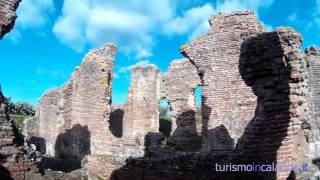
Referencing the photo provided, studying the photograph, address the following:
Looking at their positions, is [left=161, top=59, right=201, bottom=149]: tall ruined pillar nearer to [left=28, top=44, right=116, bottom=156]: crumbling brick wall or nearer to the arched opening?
the arched opening

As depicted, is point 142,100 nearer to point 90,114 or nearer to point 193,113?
point 193,113

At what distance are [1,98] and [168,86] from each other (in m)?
14.9

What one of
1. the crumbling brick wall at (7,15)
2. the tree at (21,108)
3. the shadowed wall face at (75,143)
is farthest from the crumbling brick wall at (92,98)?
the tree at (21,108)

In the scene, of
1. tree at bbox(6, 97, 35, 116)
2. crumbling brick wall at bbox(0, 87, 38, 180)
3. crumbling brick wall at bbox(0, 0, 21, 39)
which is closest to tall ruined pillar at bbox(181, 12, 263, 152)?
crumbling brick wall at bbox(0, 87, 38, 180)

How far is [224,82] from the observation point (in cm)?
1431

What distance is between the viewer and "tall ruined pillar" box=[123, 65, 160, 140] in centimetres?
2481

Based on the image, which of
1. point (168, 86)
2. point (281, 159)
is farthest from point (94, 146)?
point (281, 159)

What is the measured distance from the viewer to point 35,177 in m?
9.85

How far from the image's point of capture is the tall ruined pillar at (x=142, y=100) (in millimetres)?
24812

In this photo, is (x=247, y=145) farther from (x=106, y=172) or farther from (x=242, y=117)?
(x=242, y=117)

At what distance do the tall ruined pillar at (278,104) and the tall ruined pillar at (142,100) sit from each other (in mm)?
16993

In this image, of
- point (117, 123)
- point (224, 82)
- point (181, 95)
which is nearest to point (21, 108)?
point (117, 123)

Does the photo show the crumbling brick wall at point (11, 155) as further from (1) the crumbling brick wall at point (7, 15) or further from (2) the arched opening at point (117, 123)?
(2) the arched opening at point (117, 123)

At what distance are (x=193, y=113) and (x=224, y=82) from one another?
8075 millimetres
